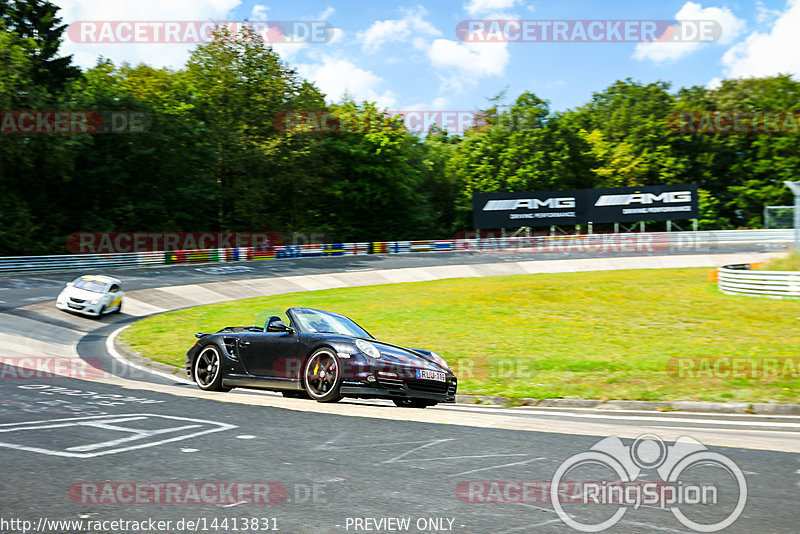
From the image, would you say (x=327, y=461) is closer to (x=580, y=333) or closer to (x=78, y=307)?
(x=580, y=333)

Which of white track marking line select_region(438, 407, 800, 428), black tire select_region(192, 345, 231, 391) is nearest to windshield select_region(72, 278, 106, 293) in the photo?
black tire select_region(192, 345, 231, 391)

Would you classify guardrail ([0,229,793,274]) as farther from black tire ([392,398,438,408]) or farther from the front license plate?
the front license plate

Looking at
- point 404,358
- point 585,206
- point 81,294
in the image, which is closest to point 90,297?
point 81,294

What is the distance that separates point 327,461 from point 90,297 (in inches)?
836

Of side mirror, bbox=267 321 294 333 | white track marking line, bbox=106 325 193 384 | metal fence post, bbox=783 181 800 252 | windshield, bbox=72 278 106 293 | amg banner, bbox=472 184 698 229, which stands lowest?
white track marking line, bbox=106 325 193 384

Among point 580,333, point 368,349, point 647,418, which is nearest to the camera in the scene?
point 647,418

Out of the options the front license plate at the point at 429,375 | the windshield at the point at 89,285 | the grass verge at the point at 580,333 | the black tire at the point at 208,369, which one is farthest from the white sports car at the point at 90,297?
the front license plate at the point at 429,375

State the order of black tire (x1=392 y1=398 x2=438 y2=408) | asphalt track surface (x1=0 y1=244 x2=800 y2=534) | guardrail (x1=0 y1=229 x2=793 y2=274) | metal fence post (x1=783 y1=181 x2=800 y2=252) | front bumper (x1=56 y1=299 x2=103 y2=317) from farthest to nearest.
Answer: guardrail (x1=0 y1=229 x2=793 y2=274), front bumper (x1=56 y1=299 x2=103 y2=317), metal fence post (x1=783 y1=181 x2=800 y2=252), black tire (x1=392 y1=398 x2=438 y2=408), asphalt track surface (x1=0 y1=244 x2=800 y2=534)

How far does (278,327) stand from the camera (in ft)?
34.6

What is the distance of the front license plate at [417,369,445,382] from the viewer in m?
9.63

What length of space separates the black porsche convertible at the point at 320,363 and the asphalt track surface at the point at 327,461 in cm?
33

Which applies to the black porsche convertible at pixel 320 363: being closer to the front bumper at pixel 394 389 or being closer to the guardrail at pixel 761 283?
the front bumper at pixel 394 389

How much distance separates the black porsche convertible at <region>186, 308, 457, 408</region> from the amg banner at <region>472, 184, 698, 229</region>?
4511cm

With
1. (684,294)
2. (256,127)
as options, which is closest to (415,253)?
(256,127)
